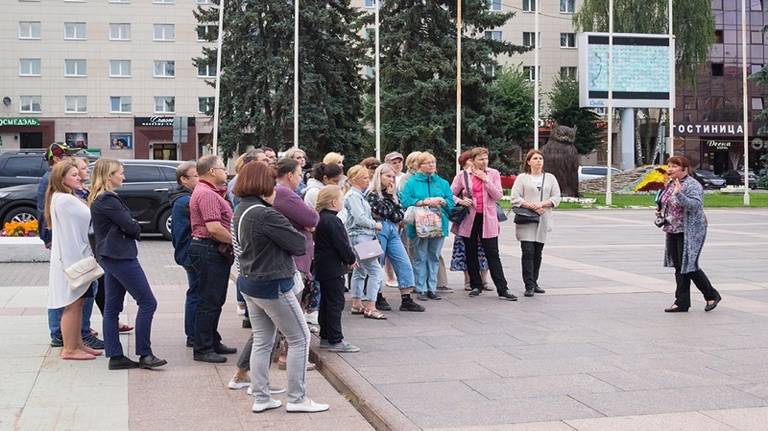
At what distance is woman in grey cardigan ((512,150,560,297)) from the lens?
11812 millimetres

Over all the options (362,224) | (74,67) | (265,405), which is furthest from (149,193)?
(74,67)

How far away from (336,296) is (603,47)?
105 feet

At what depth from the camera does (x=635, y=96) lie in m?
38.2

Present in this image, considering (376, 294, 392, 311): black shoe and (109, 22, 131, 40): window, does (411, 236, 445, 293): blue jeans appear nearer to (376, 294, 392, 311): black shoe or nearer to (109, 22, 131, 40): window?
(376, 294, 392, 311): black shoe

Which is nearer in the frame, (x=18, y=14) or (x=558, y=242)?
(x=558, y=242)

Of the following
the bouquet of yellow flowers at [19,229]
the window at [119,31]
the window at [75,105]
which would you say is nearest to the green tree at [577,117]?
the window at [119,31]

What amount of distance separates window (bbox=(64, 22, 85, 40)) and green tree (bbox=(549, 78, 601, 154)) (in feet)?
106

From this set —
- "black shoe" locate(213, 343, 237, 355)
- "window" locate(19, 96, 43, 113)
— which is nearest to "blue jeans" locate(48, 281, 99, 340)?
"black shoe" locate(213, 343, 237, 355)

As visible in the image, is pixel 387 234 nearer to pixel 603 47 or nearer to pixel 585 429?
pixel 585 429

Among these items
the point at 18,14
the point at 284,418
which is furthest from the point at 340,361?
the point at 18,14

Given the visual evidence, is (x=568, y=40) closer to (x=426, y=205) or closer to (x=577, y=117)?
(x=577, y=117)

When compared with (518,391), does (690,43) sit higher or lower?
higher

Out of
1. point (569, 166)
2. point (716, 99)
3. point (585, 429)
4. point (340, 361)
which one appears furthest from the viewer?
point (716, 99)

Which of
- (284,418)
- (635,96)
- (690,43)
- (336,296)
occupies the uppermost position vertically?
(690,43)
